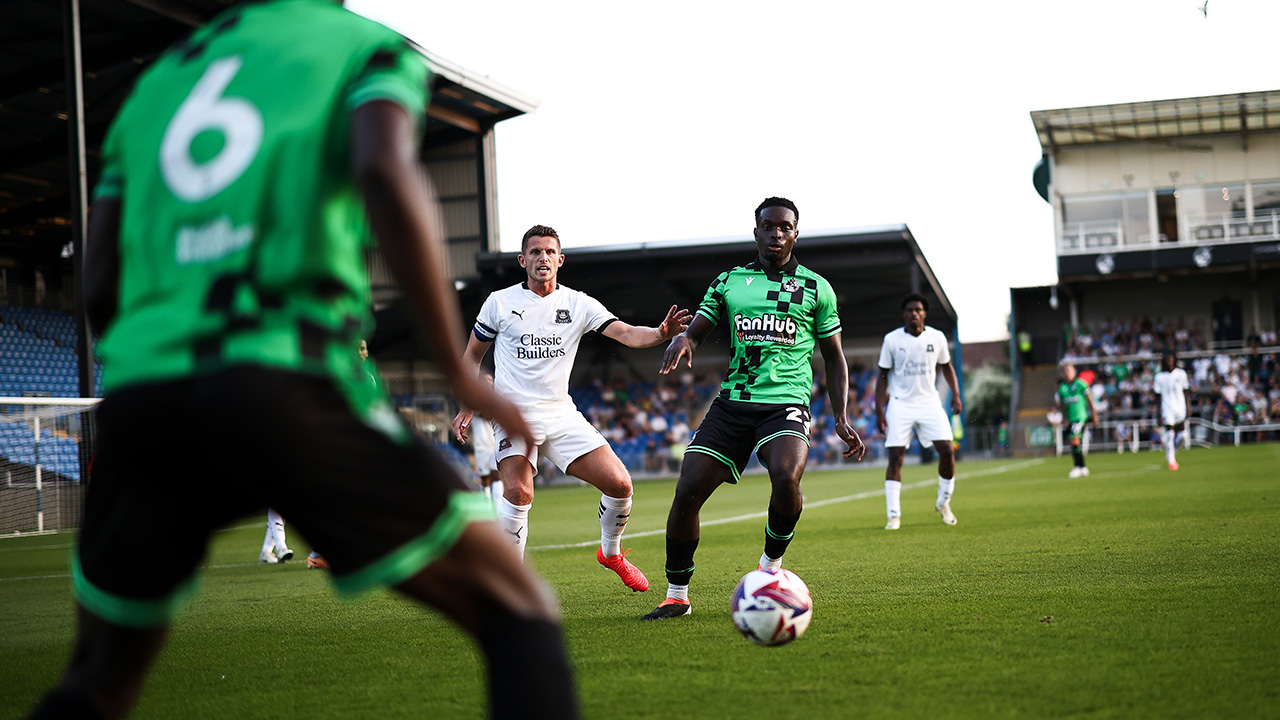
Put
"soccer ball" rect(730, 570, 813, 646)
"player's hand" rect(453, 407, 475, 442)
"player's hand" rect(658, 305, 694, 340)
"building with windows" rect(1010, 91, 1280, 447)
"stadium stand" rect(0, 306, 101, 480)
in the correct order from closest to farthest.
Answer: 1. "soccer ball" rect(730, 570, 813, 646)
2. "player's hand" rect(658, 305, 694, 340)
3. "player's hand" rect(453, 407, 475, 442)
4. "stadium stand" rect(0, 306, 101, 480)
5. "building with windows" rect(1010, 91, 1280, 447)

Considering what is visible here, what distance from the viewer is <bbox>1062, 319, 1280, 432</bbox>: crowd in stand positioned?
121 ft

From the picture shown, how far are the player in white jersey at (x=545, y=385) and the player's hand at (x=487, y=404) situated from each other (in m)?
5.22

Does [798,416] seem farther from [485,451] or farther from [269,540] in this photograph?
[485,451]

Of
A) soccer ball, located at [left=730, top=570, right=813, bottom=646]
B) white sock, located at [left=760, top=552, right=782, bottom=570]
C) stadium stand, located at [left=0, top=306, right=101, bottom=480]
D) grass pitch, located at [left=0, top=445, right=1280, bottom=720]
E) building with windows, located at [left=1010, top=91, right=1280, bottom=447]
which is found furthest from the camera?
building with windows, located at [left=1010, top=91, right=1280, bottom=447]

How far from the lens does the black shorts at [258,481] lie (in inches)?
75.7

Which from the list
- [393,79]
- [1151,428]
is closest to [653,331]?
[393,79]

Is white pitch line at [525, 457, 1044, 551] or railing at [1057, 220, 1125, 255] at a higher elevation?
railing at [1057, 220, 1125, 255]

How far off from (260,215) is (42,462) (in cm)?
1738

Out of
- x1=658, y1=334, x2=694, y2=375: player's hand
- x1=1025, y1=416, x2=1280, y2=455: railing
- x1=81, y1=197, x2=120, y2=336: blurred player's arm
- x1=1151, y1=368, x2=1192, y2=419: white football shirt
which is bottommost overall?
x1=1025, y1=416, x2=1280, y2=455: railing

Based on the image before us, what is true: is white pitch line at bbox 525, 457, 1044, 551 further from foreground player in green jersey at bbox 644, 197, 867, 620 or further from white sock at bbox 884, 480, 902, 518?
foreground player in green jersey at bbox 644, 197, 867, 620

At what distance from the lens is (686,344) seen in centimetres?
620

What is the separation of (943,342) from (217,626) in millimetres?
8887

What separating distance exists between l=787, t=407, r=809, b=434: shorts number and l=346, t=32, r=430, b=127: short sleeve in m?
4.55

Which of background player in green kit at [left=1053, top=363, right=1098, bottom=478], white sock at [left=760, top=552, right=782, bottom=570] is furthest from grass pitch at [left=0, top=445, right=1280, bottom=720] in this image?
background player in green kit at [left=1053, top=363, right=1098, bottom=478]
